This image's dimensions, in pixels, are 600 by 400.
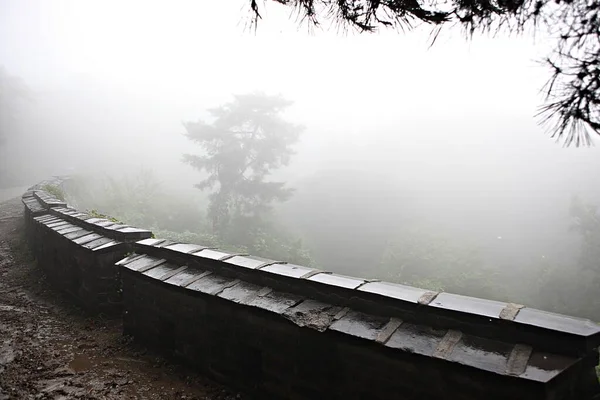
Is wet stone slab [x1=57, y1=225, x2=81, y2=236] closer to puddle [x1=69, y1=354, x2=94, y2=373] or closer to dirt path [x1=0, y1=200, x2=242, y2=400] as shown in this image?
dirt path [x1=0, y1=200, x2=242, y2=400]

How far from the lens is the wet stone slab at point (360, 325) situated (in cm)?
229

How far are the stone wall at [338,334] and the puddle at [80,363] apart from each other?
50 cm

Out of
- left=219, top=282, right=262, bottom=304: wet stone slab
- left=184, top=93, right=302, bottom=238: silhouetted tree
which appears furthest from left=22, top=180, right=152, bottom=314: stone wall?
left=184, top=93, right=302, bottom=238: silhouetted tree

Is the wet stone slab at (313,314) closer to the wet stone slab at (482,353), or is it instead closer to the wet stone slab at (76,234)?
the wet stone slab at (482,353)

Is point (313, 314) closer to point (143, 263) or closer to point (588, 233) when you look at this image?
Result: point (143, 263)

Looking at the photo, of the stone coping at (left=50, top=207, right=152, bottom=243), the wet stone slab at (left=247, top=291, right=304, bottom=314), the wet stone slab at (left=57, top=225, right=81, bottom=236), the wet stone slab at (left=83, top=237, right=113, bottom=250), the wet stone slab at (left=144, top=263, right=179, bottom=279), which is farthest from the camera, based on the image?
the wet stone slab at (left=57, top=225, right=81, bottom=236)

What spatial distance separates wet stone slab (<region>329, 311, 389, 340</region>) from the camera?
2.29 m

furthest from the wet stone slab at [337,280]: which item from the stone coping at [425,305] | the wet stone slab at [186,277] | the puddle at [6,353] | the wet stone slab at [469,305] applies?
the puddle at [6,353]

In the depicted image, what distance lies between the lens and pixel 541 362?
1808 millimetres

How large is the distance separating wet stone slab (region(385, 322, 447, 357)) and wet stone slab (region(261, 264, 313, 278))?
1006 mm

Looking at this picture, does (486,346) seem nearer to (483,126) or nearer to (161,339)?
(161,339)

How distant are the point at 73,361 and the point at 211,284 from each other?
5.89 ft

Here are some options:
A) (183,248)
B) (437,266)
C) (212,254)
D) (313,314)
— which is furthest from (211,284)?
(437,266)

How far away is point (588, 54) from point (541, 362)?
1.68 metres
